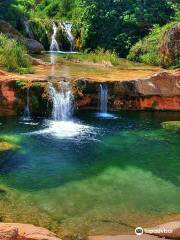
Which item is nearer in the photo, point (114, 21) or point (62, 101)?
point (62, 101)

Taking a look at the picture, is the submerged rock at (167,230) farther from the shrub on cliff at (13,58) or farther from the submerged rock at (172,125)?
the shrub on cliff at (13,58)

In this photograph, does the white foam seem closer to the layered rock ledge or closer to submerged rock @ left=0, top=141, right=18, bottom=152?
the layered rock ledge

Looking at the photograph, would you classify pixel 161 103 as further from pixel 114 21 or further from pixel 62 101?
pixel 114 21

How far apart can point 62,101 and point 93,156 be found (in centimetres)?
543

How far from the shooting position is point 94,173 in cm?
1159

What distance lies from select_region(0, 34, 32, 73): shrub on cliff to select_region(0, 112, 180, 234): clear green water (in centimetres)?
362

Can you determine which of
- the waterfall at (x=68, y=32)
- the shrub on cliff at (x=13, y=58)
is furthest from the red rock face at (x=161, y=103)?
the waterfall at (x=68, y=32)

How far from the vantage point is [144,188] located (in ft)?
35.1

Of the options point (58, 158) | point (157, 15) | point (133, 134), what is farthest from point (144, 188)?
point (157, 15)

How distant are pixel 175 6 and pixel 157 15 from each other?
158 cm

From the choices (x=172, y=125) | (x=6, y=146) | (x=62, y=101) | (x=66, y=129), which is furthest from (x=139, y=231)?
(x=62, y=101)

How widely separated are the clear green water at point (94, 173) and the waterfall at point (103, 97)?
1560mm

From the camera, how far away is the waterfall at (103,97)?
1862 centimetres

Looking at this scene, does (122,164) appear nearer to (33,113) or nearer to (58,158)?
(58,158)
